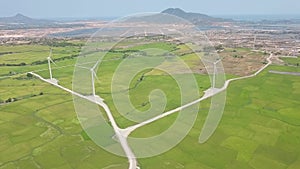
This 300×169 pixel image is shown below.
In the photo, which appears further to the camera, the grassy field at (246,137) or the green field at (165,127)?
the green field at (165,127)

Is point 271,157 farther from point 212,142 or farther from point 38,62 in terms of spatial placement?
point 38,62

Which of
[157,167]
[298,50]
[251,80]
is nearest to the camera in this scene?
[157,167]

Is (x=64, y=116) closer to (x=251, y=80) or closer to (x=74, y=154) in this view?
(x=74, y=154)

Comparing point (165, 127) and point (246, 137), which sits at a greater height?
point (165, 127)

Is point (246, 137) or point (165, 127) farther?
point (165, 127)

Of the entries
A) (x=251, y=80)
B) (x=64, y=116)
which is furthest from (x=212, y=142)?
(x=251, y=80)

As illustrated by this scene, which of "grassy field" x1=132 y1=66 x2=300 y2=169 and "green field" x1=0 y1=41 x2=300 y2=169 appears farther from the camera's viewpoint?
"green field" x1=0 y1=41 x2=300 y2=169

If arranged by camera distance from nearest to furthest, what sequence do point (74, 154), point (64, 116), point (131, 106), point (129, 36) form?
point (74, 154) < point (64, 116) < point (131, 106) < point (129, 36)

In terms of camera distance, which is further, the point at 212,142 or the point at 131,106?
the point at 131,106
